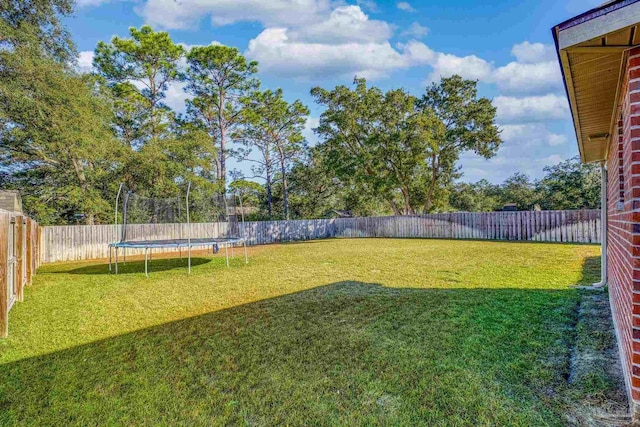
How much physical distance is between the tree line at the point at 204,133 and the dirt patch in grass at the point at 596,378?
14.3 metres

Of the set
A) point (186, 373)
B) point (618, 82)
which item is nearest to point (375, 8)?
point (618, 82)

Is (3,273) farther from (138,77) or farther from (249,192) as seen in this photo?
(249,192)

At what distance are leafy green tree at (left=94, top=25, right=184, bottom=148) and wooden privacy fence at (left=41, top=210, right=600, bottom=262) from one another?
247 inches

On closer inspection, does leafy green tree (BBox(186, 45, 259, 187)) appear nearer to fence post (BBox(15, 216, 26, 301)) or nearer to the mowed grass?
fence post (BBox(15, 216, 26, 301))

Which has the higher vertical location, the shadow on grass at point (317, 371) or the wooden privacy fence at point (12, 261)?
the wooden privacy fence at point (12, 261)

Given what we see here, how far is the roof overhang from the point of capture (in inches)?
57.5

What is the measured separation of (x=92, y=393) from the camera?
7.01 ft

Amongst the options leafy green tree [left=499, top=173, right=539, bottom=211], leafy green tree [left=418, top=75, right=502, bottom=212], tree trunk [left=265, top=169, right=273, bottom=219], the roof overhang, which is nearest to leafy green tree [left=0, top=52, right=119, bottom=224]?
tree trunk [left=265, top=169, right=273, bottom=219]

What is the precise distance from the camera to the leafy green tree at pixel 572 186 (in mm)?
18422

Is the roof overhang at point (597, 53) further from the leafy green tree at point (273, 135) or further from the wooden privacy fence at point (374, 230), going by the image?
the leafy green tree at point (273, 135)

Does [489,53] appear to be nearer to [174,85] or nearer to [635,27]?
[635,27]

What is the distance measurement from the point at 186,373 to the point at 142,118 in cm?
1759

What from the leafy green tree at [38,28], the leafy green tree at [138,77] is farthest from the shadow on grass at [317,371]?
the leafy green tree at [138,77]

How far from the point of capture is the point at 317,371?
2320 millimetres
